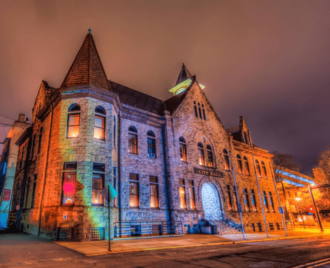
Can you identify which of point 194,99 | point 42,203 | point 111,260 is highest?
point 194,99

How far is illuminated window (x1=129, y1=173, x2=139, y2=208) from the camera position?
17.5m

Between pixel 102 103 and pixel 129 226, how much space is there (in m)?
9.25

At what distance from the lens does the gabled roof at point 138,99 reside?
22578mm

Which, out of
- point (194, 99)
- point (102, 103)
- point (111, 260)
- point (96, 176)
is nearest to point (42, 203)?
point (96, 176)

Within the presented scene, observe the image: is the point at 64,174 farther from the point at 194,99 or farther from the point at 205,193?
the point at 194,99

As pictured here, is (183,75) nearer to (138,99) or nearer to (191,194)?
(138,99)

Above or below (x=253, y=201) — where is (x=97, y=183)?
above

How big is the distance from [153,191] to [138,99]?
10.3 m

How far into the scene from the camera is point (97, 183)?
14.8 metres

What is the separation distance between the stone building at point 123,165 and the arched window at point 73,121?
0.07m

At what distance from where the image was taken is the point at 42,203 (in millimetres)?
14438

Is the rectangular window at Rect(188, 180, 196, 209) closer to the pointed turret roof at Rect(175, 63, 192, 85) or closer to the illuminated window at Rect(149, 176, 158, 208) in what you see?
the illuminated window at Rect(149, 176, 158, 208)

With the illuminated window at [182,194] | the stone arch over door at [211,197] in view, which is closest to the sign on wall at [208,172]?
the stone arch over door at [211,197]

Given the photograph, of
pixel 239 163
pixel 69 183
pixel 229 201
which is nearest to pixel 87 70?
pixel 69 183
